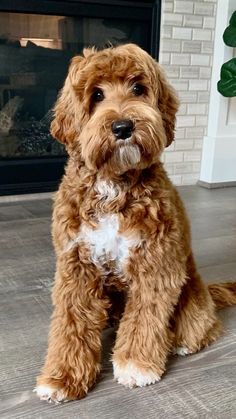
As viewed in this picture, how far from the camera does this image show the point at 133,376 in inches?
44.5

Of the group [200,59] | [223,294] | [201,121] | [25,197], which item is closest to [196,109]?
[201,121]

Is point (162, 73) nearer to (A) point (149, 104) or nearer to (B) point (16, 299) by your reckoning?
(A) point (149, 104)

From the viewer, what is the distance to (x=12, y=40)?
2.57 m

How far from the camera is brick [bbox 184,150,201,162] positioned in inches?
123

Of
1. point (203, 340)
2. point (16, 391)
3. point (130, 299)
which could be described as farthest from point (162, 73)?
point (16, 391)

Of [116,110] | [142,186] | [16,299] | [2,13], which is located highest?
[2,13]

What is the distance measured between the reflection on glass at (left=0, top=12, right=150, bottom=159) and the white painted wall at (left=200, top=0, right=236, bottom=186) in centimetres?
48

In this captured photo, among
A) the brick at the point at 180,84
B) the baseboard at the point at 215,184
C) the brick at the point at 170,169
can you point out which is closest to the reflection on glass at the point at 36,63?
the brick at the point at 180,84

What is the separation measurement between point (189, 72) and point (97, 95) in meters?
2.07

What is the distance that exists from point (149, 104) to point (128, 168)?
0.15 meters

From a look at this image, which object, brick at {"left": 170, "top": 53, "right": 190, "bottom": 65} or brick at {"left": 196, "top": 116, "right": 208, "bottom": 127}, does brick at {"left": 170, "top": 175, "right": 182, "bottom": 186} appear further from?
brick at {"left": 170, "top": 53, "right": 190, "bottom": 65}

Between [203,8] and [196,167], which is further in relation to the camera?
[196,167]

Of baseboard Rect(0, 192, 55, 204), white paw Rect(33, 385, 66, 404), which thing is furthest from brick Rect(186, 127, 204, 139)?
white paw Rect(33, 385, 66, 404)

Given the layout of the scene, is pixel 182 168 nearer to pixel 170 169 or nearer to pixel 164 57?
pixel 170 169
